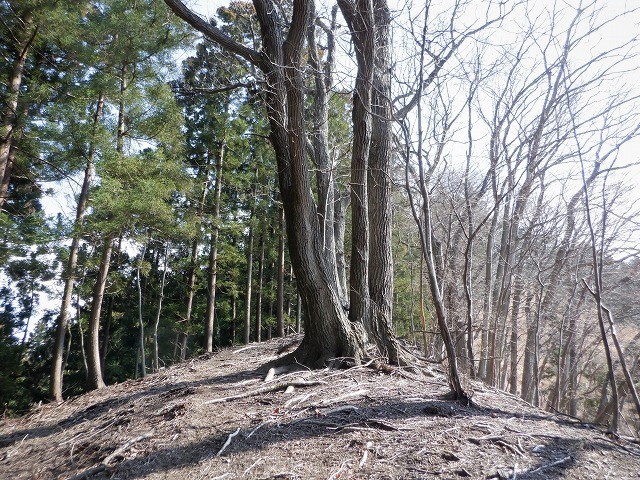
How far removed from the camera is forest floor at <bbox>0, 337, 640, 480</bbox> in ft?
7.78

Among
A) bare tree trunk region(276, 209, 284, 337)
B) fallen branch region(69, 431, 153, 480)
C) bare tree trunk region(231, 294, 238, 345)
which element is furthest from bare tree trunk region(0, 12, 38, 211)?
bare tree trunk region(231, 294, 238, 345)

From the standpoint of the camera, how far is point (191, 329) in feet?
45.7

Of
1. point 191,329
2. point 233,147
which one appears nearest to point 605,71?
point 233,147

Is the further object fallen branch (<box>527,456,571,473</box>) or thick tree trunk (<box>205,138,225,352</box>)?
thick tree trunk (<box>205,138,225,352</box>)

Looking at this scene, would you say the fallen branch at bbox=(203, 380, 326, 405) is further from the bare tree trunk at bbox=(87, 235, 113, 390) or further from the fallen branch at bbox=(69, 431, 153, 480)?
the bare tree trunk at bbox=(87, 235, 113, 390)

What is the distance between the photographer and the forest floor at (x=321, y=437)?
2.37 metres

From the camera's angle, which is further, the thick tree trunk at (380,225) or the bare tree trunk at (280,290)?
the bare tree trunk at (280,290)

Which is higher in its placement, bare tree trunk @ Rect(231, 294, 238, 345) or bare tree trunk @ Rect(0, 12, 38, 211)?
bare tree trunk @ Rect(0, 12, 38, 211)

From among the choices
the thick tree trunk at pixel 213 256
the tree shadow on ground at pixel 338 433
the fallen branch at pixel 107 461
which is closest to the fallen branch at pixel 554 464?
the tree shadow on ground at pixel 338 433

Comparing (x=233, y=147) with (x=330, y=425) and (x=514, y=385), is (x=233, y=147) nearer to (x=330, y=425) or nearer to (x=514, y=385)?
(x=514, y=385)

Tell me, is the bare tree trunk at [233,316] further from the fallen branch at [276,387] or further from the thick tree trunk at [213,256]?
the fallen branch at [276,387]

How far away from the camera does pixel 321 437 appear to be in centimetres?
270

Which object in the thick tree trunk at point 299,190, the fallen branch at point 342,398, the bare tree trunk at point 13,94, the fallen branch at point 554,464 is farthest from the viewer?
the bare tree trunk at point 13,94

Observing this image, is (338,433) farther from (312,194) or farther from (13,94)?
(13,94)
